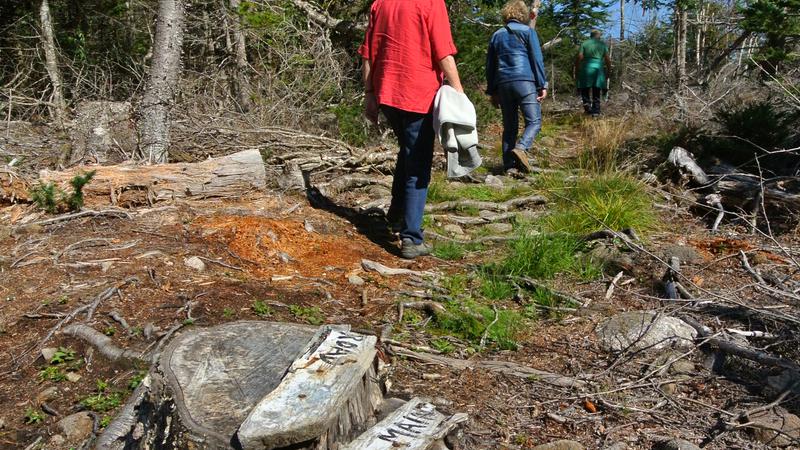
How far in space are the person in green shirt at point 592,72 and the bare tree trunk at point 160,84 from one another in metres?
7.22

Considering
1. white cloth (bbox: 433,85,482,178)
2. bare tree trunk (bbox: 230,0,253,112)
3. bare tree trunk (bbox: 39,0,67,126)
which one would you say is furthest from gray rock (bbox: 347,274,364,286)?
bare tree trunk (bbox: 39,0,67,126)

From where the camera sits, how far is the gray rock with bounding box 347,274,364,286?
4.28m

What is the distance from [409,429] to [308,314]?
56.0 inches

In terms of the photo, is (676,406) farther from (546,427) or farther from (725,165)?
(725,165)

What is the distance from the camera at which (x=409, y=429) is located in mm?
2395

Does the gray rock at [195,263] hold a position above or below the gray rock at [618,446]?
above

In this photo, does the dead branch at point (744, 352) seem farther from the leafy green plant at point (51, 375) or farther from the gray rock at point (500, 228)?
the leafy green plant at point (51, 375)

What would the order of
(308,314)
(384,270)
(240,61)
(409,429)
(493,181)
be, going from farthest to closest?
(240,61), (493,181), (384,270), (308,314), (409,429)

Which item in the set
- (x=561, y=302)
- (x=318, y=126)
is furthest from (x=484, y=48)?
(x=561, y=302)

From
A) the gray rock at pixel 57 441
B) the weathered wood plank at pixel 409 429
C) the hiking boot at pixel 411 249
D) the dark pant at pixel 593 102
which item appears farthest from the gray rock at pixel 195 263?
the dark pant at pixel 593 102

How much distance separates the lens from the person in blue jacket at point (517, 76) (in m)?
6.96

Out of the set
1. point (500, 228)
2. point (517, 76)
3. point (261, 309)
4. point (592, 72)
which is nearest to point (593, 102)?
point (592, 72)

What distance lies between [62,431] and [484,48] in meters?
8.40

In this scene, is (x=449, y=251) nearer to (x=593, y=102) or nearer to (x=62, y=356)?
(x=62, y=356)
